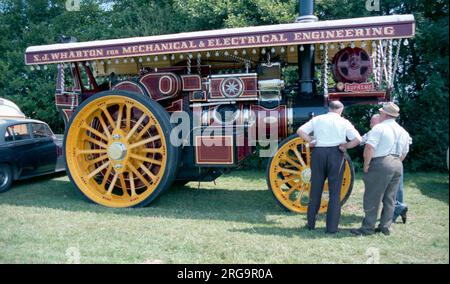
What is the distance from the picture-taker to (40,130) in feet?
26.2

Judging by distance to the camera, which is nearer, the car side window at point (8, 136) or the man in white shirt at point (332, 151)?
the man in white shirt at point (332, 151)

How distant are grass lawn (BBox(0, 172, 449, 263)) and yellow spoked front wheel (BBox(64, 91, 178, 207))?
0.98 feet

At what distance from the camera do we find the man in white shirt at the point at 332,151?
168 inches

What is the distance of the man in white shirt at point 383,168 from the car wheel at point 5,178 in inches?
224

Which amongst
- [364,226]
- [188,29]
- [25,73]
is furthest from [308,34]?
[25,73]

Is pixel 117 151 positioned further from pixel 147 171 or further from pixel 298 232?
pixel 298 232

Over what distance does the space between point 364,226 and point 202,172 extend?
2377 millimetres

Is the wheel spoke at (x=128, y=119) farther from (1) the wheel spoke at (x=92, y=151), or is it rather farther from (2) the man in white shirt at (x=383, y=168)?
(2) the man in white shirt at (x=383, y=168)

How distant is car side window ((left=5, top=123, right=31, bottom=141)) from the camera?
7266mm

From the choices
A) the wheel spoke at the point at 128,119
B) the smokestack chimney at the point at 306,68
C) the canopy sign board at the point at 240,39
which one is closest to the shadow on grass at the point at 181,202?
the wheel spoke at the point at 128,119

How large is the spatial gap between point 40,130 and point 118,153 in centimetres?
324

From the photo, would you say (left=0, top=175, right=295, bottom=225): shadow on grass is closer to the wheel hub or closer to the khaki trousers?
the wheel hub

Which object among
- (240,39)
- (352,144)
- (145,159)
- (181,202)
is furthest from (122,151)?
(352,144)

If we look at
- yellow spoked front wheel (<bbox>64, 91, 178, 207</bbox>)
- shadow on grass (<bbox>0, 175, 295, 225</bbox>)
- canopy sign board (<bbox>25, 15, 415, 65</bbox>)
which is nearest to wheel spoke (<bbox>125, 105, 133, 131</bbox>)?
yellow spoked front wheel (<bbox>64, 91, 178, 207</bbox>)
